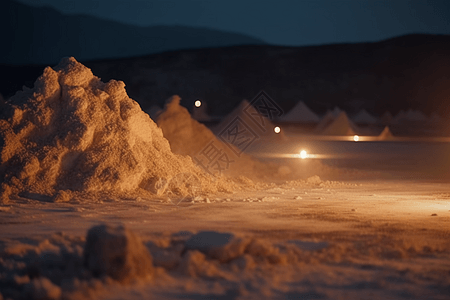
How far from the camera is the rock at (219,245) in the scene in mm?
3650

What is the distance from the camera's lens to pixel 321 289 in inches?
124

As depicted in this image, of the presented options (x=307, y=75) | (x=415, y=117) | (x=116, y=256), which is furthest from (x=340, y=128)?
(x=307, y=75)

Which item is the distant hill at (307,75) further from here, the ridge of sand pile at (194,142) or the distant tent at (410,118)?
the ridge of sand pile at (194,142)

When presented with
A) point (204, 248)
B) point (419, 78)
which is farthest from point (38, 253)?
point (419, 78)

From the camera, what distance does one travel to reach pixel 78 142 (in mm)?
6820

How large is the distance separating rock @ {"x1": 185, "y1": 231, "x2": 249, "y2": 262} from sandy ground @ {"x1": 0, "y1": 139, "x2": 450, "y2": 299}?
33mm

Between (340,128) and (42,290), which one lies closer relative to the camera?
(42,290)

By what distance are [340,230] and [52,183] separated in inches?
136

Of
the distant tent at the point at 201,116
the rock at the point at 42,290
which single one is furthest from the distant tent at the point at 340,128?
the rock at the point at 42,290

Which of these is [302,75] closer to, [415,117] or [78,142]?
[415,117]

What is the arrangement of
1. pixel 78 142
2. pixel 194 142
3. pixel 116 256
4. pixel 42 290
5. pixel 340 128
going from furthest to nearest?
pixel 340 128, pixel 194 142, pixel 78 142, pixel 116 256, pixel 42 290

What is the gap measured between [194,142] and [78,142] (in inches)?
172

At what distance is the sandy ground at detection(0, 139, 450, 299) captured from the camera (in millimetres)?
3150

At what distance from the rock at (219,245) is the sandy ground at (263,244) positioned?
33 mm
